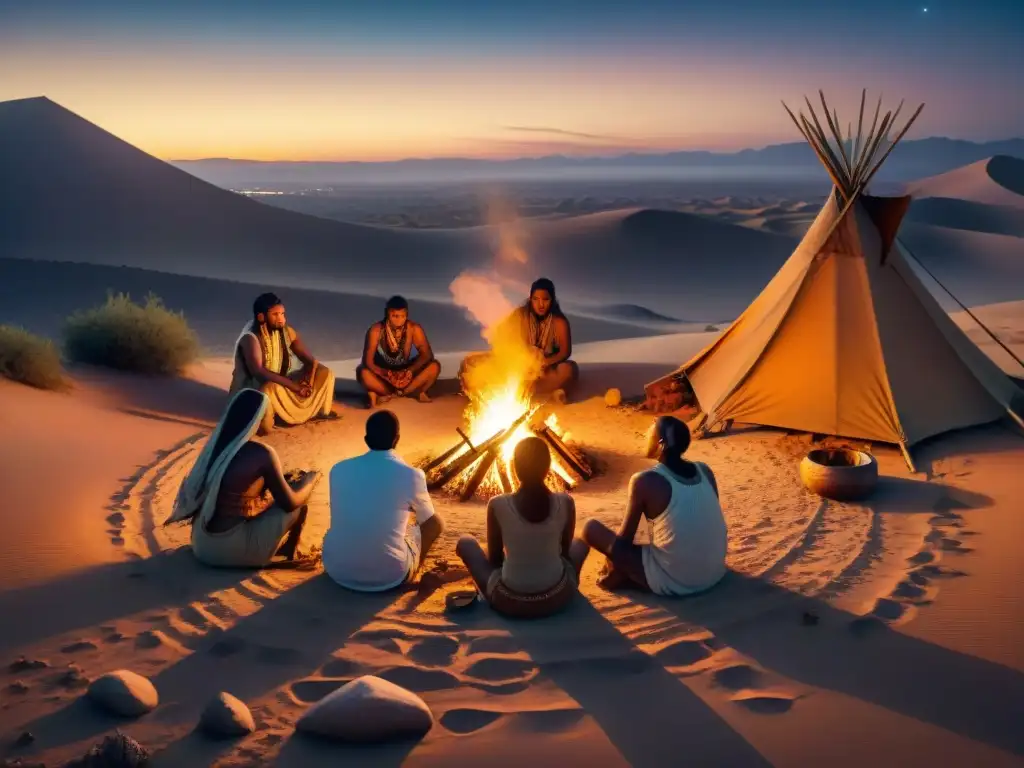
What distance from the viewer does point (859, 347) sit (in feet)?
21.7

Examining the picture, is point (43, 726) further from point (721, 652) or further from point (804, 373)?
point (804, 373)

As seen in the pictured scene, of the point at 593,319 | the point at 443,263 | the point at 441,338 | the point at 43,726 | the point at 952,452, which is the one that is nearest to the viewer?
the point at 43,726

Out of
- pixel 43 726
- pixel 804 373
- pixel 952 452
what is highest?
pixel 804 373

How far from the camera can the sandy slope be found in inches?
119

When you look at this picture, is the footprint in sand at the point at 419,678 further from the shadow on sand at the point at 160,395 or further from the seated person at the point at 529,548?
the shadow on sand at the point at 160,395

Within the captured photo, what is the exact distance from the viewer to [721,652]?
3627 millimetres

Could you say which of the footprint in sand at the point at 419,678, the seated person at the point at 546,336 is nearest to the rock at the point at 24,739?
the footprint in sand at the point at 419,678

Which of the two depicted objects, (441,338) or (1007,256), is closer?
(441,338)

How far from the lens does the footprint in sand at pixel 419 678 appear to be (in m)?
3.38

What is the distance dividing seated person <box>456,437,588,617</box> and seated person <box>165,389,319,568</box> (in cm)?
99

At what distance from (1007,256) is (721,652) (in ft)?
103

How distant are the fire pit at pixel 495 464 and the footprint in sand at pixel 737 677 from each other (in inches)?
104

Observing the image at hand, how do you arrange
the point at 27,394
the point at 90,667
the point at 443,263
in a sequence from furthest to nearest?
the point at 443,263 → the point at 27,394 → the point at 90,667

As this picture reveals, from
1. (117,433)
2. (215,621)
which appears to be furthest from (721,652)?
(117,433)
